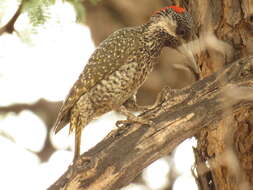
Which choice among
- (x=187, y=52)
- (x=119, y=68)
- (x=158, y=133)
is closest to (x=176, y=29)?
(x=187, y=52)

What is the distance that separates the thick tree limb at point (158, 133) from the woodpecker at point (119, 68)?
0.37m

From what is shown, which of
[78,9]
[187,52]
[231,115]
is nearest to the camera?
[231,115]

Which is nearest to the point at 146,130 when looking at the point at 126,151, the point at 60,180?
the point at 126,151

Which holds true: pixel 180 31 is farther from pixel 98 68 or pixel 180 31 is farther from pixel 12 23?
pixel 12 23

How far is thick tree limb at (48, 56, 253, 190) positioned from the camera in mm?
2367

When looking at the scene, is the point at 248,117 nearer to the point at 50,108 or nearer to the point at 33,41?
the point at 33,41

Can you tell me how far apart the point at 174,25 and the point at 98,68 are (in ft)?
1.55

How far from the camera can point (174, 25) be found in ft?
9.37

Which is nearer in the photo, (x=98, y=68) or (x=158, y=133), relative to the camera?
(x=158, y=133)

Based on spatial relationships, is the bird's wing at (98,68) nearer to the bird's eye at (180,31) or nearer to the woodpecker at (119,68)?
the woodpecker at (119,68)

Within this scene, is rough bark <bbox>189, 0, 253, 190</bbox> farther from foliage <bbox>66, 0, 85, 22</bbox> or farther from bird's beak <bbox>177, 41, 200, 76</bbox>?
foliage <bbox>66, 0, 85, 22</bbox>

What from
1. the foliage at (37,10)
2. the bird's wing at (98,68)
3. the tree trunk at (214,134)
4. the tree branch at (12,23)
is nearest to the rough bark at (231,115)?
the tree trunk at (214,134)

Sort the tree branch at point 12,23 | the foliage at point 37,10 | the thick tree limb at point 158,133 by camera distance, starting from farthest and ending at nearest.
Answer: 1. the tree branch at point 12,23
2. the foliage at point 37,10
3. the thick tree limb at point 158,133

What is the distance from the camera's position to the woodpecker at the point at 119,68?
2879 millimetres
